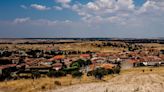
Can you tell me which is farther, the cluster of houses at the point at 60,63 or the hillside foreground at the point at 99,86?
the cluster of houses at the point at 60,63

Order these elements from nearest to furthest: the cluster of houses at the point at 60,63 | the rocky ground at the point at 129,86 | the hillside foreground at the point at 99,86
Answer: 1. the rocky ground at the point at 129,86
2. the hillside foreground at the point at 99,86
3. the cluster of houses at the point at 60,63

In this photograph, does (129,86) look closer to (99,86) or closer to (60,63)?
(99,86)

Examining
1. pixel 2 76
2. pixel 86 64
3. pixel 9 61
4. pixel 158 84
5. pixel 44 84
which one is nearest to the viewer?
pixel 158 84

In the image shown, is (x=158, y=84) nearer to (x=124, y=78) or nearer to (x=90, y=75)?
(x=124, y=78)

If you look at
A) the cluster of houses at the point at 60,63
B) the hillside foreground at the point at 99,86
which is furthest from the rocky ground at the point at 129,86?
the cluster of houses at the point at 60,63

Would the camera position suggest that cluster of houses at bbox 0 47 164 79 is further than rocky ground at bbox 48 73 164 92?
Yes

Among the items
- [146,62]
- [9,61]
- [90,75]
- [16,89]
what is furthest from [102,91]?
[9,61]

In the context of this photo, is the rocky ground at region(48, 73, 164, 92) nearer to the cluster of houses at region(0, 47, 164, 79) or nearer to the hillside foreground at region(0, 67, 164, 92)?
the hillside foreground at region(0, 67, 164, 92)

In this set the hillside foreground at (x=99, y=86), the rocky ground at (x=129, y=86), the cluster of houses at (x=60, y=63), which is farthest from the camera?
the cluster of houses at (x=60, y=63)

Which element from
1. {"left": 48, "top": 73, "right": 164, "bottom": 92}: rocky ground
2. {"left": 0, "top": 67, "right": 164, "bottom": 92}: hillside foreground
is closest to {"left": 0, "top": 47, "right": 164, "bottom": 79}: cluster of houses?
{"left": 0, "top": 67, "right": 164, "bottom": 92}: hillside foreground

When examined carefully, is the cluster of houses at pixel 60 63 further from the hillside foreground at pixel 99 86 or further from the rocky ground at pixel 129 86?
the rocky ground at pixel 129 86

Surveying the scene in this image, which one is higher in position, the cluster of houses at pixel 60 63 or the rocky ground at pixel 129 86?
the rocky ground at pixel 129 86
